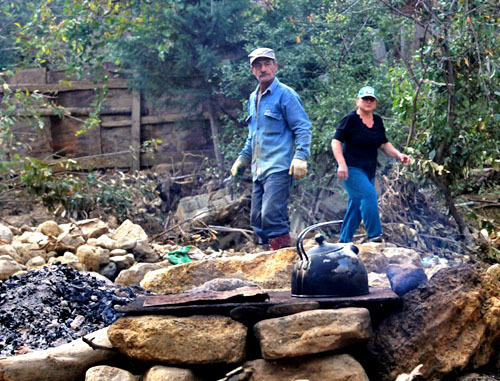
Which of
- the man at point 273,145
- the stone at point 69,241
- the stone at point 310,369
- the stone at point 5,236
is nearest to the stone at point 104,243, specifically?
the stone at point 69,241

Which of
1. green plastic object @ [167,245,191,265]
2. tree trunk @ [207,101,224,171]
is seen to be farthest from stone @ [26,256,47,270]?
tree trunk @ [207,101,224,171]

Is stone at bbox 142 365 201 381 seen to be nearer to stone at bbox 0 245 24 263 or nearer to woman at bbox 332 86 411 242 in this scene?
woman at bbox 332 86 411 242

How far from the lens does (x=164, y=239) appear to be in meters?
9.36

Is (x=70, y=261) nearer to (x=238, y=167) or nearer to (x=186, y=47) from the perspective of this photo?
(x=238, y=167)

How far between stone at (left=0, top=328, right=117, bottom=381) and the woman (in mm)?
2939

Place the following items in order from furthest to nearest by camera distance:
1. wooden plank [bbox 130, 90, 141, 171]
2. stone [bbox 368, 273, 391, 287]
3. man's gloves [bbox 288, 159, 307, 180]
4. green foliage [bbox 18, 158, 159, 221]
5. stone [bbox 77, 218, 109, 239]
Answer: wooden plank [bbox 130, 90, 141, 171]
green foliage [bbox 18, 158, 159, 221]
stone [bbox 77, 218, 109, 239]
man's gloves [bbox 288, 159, 307, 180]
stone [bbox 368, 273, 391, 287]

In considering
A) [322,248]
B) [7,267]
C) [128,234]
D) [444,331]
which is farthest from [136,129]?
[444,331]

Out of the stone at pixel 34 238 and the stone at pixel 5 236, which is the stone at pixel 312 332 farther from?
the stone at pixel 5 236

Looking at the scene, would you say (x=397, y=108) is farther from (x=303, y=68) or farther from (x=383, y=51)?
(x=383, y=51)

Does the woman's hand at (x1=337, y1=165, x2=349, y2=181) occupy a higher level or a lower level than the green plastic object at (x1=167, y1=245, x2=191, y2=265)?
higher

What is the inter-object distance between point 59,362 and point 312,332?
58.0 inches

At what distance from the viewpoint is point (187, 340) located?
3684 millimetres

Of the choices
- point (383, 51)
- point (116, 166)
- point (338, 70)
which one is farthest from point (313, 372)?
point (116, 166)

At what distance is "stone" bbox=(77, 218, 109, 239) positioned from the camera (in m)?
7.62
